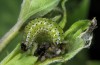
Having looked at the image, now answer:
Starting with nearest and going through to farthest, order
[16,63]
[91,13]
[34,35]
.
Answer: [16,63], [34,35], [91,13]

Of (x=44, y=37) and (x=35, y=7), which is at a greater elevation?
(x=35, y=7)

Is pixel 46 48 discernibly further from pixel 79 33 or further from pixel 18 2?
pixel 18 2

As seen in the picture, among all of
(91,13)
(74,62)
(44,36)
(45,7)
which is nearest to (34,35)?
(44,36)

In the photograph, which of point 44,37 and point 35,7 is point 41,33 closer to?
point 44,37

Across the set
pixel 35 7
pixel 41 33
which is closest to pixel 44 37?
pixel 41 33

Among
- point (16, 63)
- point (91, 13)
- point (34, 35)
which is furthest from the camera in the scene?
point (91, 13)

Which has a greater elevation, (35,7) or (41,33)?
(35,7)

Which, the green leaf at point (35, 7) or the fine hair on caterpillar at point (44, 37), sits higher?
the green leaf at point (35, 7)

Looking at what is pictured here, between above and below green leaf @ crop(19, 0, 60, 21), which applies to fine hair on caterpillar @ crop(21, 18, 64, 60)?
below
